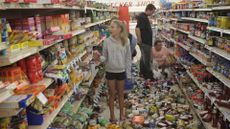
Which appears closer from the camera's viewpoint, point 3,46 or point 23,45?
point 3,46

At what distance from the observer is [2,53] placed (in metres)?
1.77

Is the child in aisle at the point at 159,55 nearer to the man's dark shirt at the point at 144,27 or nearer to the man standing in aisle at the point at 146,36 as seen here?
the man standing in aisle at the point at 146,36

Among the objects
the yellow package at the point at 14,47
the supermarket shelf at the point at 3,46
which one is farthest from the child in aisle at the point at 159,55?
the supermarket shelf at the point at 3,46

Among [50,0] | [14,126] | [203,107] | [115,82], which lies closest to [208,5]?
[203,107]

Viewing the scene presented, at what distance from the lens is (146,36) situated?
6836 mm

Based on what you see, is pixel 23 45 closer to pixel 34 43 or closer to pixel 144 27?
pixel 34 43

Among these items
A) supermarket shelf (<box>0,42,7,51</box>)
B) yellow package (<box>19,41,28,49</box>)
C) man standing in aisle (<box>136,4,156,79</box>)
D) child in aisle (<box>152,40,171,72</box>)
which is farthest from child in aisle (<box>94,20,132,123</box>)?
child in aisle (<box>152,40,171,72</box>)

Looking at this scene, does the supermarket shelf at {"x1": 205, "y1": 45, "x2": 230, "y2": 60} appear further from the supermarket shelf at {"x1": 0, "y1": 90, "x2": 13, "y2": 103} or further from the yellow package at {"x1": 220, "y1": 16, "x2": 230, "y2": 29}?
the supermarket shelf at {"x1": 0, "y1": 90, "x2": 13, "y2": 103}

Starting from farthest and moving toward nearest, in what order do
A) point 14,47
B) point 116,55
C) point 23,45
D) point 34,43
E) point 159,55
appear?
point 159,55, point 116,55, point 34,43, point 23,45, point 14,47

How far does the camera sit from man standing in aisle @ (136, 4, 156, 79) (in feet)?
22.0

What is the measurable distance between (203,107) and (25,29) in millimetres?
3297

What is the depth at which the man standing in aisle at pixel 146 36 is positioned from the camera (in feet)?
22.0

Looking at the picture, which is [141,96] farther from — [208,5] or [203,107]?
[208,5]

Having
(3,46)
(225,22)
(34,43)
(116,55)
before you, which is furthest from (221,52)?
(3,46)
